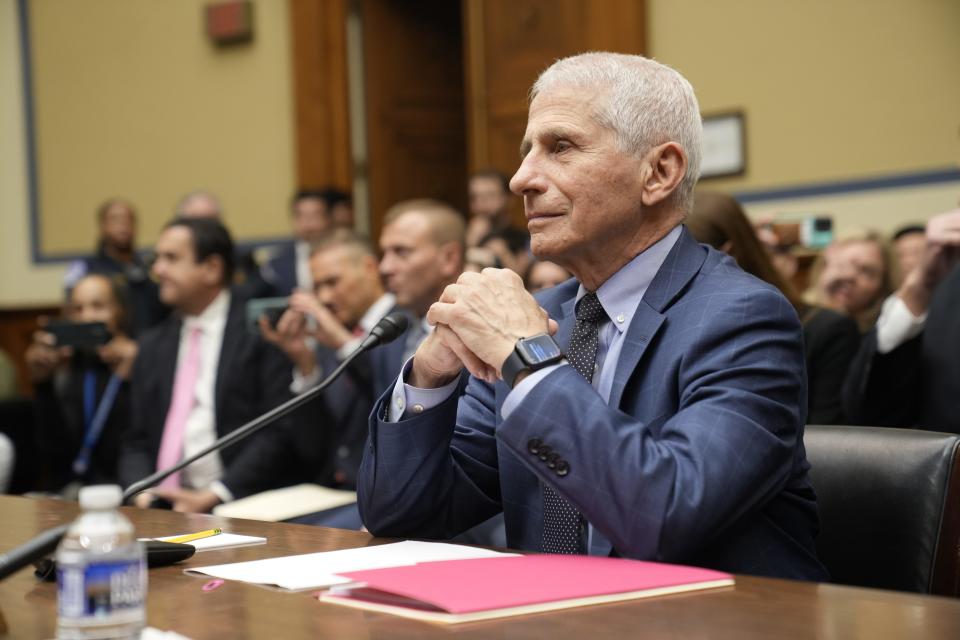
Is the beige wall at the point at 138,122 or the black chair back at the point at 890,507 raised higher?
the beige wall at the point at 138,122

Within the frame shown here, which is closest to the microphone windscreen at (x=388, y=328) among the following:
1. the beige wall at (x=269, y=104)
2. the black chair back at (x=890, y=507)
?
the black chair back at (x=890, y=507)

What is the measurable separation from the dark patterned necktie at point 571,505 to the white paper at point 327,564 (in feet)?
0.66

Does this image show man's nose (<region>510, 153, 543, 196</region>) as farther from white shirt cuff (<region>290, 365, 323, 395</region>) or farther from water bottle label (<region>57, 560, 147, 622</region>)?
white shirt cuff (<region>290, 365, 323, 395</region>)

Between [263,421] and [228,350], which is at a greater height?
[263,421]

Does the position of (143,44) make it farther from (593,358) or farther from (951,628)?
(951,628)

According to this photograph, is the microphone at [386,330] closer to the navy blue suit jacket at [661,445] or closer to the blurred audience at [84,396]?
the navy blue suit jacket at [661,445]

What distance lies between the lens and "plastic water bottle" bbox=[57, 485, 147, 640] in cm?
92

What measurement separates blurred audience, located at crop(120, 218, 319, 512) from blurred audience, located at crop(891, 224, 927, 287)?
213 centimetres

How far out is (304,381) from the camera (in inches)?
147

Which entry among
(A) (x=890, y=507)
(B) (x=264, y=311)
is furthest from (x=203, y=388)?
(A) (x=890, y=507)

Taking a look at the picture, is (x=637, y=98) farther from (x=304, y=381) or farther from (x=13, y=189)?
(x=13, y=189)

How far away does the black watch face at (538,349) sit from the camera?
1.37 metres

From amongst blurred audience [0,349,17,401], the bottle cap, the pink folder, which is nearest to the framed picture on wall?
blurred audience [0,349,17,401]

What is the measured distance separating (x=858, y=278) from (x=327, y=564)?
10.3ft
